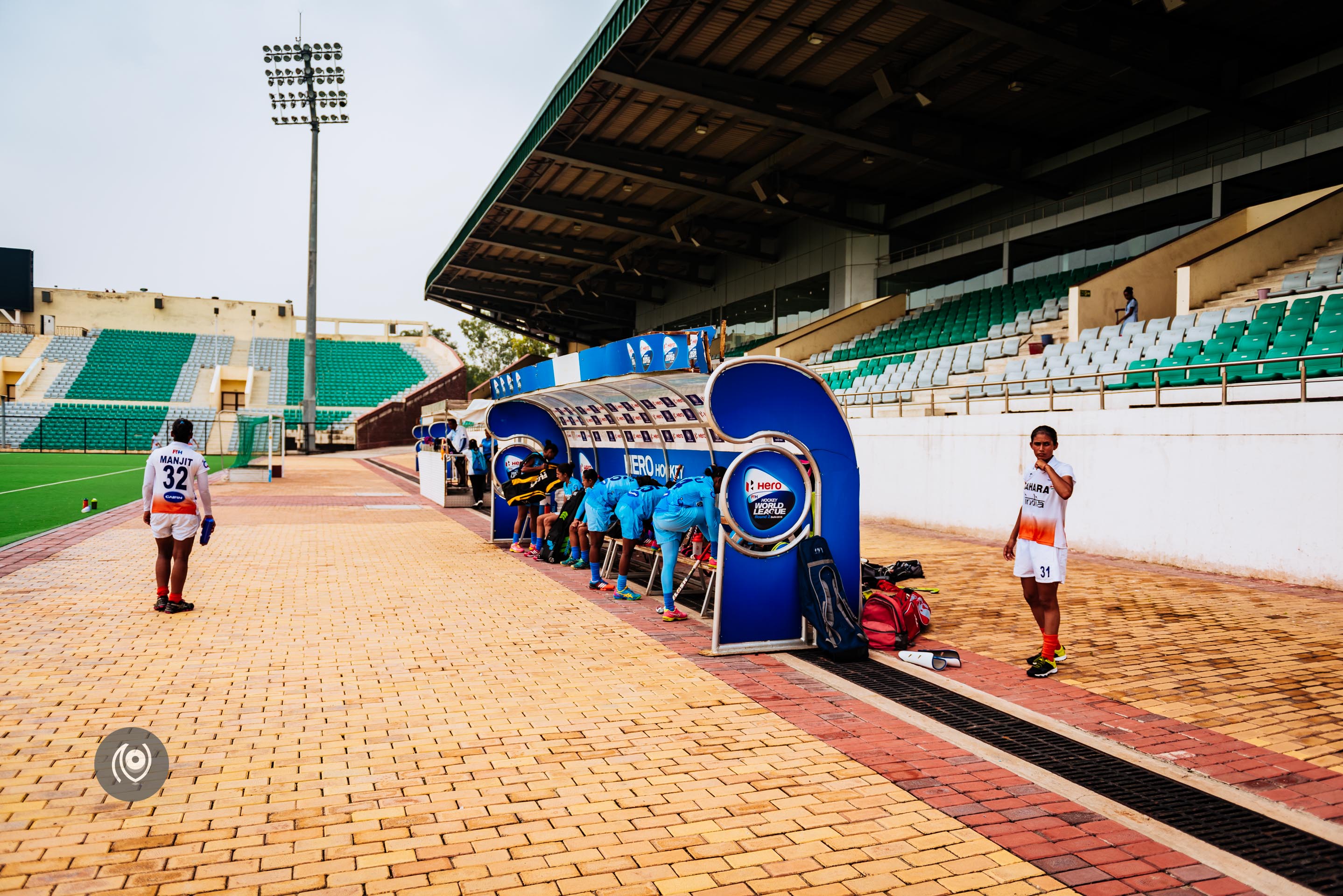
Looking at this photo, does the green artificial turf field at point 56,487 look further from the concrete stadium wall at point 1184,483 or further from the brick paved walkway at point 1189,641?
the concrete stadium wall at point 1184,483

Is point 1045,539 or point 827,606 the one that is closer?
point 1045,539

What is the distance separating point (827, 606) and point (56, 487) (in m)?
24.5

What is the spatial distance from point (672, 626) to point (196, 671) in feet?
12.9

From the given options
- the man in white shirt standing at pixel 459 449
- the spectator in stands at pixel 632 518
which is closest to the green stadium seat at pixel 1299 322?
the spectator in stands at pixel 632 518

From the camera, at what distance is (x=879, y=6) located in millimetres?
16938

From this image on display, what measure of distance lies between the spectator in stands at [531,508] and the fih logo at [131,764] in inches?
289

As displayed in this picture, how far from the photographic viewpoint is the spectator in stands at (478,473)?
19.7m

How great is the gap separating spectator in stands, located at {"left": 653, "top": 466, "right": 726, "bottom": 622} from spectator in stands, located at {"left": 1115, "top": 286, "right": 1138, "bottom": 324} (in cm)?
1313

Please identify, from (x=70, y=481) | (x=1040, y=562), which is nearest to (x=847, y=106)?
(x=1040, y=562)

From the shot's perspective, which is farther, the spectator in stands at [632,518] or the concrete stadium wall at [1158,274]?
the concrete stadium wall at [1158,274]

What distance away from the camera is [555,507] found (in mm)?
12438

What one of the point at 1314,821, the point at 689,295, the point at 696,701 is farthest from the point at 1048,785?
the point at 689,295

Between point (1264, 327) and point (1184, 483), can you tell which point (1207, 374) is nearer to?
point (1264, 327)

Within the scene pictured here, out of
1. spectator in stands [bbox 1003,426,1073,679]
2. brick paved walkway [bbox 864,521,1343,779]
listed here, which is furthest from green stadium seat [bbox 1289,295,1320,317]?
spectator in stands [bbox 1003,426,1073,679]
